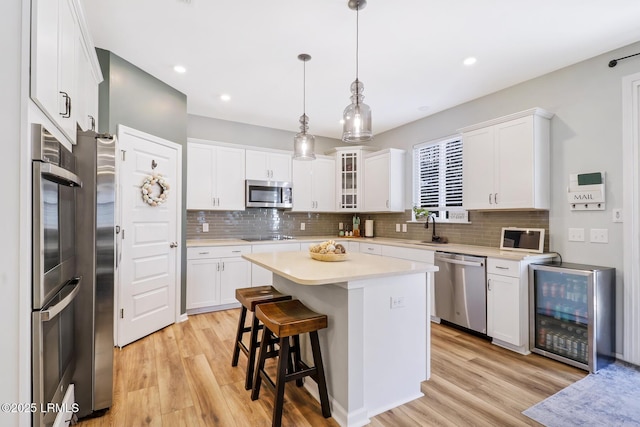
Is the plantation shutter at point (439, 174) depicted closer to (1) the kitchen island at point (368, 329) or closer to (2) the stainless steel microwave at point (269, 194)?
(2) the stainless steel microwave at point (269, 194)

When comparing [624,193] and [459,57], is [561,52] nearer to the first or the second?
[459,57]

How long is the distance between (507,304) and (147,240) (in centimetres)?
369

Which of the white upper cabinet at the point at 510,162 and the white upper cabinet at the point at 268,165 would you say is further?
the white upper cabinet at the point at 268,165

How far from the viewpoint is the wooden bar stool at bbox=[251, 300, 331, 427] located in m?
1.80

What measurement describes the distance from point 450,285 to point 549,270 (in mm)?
965

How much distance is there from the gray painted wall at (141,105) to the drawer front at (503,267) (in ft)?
11.3

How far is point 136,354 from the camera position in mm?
2846

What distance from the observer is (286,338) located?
1.84 metres

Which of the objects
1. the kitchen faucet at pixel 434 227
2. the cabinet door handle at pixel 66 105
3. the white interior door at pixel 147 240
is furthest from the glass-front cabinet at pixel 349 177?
the cabinet door handle at pixel 66 105

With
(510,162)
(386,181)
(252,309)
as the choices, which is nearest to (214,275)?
(252,309)

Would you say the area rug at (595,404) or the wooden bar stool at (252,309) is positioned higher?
the wooden bar stool at (252,309)

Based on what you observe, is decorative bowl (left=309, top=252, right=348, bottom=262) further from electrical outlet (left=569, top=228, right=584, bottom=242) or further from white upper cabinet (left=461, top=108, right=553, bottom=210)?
electrical outlet (left=569, top=228, right=584, bottom=242)

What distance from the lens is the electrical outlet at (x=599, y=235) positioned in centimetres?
276

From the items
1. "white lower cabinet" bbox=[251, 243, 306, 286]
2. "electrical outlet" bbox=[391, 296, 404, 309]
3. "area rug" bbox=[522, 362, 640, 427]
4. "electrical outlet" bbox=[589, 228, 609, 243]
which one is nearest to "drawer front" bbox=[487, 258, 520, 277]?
"electrical outlet" bbox=[589, 228, 609, 243]
